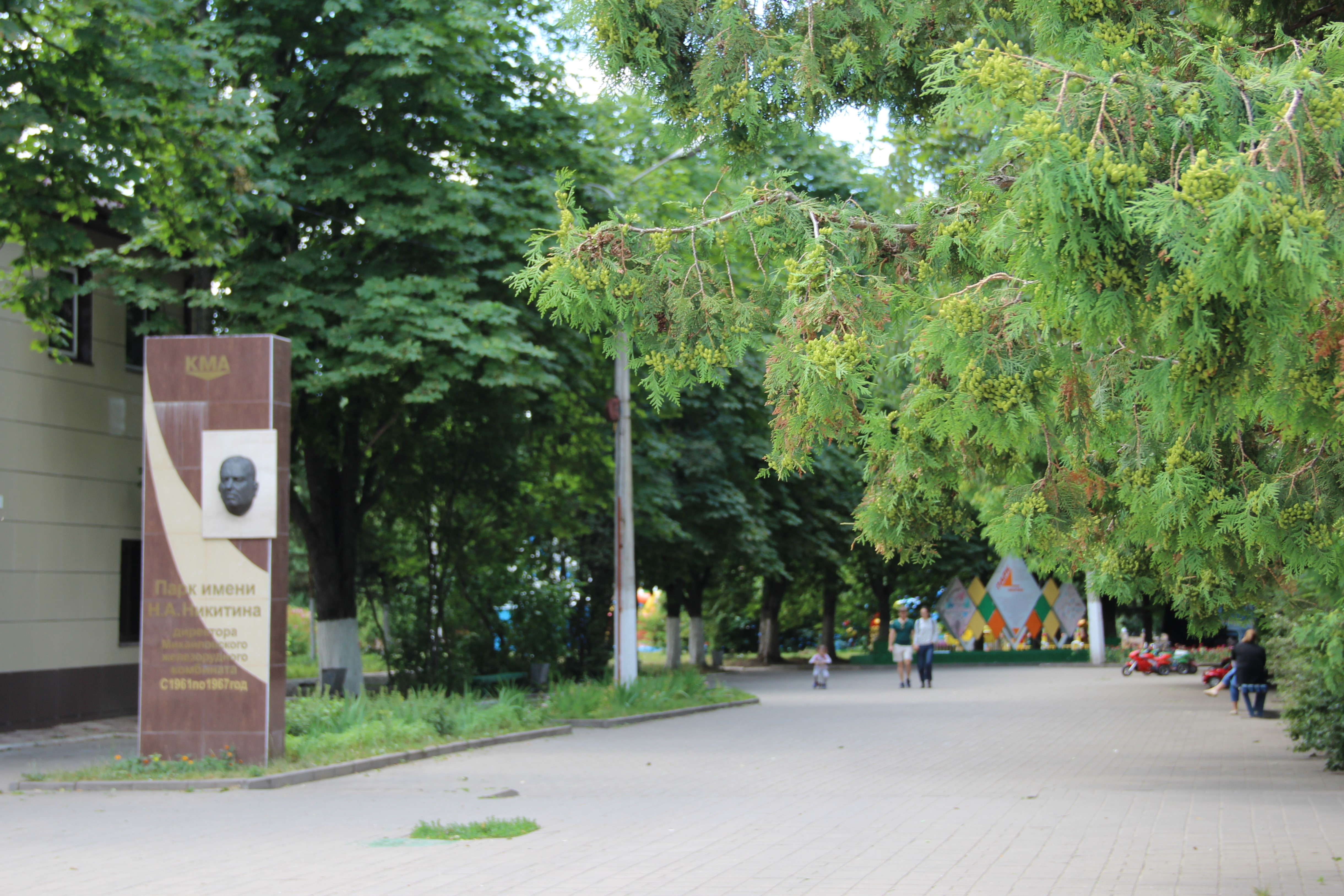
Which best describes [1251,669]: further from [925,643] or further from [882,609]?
[882,609]

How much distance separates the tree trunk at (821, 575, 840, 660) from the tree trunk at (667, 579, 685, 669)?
23.8 feet

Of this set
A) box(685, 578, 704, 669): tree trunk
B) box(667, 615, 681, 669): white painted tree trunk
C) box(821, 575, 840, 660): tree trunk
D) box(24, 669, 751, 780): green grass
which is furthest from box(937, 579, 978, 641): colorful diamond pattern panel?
box(24, 669, 751, 780): green grass

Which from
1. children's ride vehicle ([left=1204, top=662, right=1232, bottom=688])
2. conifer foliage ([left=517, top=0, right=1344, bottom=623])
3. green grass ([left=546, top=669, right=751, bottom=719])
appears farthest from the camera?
children's ride vehicle ([left=1204, top=662, right=1232, bottom=688])

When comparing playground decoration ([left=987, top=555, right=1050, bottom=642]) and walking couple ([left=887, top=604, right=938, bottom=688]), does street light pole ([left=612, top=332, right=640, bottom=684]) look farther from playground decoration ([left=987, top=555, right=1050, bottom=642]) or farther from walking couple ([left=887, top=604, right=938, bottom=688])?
playground decoration ([left=987, top=555, right=1050, bottom=642])

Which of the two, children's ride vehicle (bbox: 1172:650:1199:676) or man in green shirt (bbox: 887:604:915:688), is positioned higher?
man in green shirt (bbox: 887:604:915:688)

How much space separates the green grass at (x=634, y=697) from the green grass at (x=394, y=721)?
0.06 ft

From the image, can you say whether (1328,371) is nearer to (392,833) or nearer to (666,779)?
(392,833)

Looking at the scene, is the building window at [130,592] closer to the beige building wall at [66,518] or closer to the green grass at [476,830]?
the beige building wall at [66,518]

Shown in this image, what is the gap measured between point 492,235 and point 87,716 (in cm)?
973

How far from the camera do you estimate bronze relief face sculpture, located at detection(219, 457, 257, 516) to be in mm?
14047

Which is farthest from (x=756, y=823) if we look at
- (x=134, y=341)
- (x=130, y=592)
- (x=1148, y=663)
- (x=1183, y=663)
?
(x=1183, y=663)

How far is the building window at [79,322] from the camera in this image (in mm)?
20594

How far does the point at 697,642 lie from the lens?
4181cm

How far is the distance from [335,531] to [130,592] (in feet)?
11.4
